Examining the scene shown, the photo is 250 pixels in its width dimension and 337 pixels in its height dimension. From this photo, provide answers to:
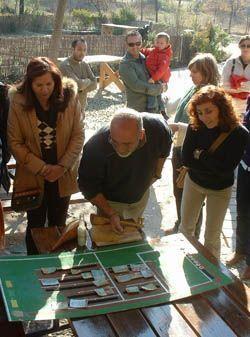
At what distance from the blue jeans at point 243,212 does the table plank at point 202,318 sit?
1698 millimetres

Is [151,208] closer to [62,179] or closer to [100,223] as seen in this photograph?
[62,179]

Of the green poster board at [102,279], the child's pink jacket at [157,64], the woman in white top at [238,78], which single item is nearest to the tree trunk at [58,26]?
the child's pink jacket at [157,64]

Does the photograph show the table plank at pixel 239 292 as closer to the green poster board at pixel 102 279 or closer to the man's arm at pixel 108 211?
the green poster board at pixel 102 279

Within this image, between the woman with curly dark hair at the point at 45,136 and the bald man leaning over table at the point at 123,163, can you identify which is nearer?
the bald man leaning over table at the point at 123,163

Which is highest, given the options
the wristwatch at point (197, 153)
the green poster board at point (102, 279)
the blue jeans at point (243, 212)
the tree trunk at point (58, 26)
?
the tree trunk at point (58, 26)

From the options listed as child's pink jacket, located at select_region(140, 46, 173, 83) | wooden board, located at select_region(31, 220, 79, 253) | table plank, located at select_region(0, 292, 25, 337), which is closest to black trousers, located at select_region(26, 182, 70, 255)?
wooden board, located at select_region(31, 220, 79, 253)

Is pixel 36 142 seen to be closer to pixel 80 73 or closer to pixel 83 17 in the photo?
pixel 80 73

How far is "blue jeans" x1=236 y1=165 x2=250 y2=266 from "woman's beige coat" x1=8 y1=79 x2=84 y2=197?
1.27 m

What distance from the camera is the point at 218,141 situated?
10.8 feet

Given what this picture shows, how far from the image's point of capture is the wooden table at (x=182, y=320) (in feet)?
6.54

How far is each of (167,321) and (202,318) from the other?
157mm

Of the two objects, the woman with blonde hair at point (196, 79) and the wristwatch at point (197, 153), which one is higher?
the woman with blonde hair at point (196, 79)

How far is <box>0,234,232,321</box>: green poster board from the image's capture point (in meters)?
2.09

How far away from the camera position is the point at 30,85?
3156 millimetres
